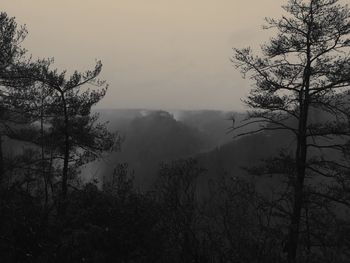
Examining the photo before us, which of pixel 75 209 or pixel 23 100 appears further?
pixel 23 100

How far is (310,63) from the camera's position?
10680 mm

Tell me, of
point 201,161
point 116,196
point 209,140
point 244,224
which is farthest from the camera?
point 209,140

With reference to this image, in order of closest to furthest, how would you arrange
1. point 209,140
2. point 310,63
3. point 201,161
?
point 310,63 → point 201,161 → point 209,140

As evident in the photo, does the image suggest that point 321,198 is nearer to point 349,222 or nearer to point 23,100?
point 349,222

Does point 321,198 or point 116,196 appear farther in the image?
point 116,196

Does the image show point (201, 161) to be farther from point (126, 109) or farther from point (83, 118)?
point (126, 109)

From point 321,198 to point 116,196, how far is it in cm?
599

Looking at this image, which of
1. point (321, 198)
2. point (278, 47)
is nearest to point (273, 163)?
point (321, 198)

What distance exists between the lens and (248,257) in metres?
8.37

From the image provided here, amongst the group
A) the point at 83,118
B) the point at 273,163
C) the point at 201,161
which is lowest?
the point at 201,161

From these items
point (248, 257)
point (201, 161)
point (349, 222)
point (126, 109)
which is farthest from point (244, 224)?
point (126, 109)

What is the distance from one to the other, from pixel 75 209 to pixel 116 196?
1.35m

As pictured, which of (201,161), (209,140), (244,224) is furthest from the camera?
(209,140)

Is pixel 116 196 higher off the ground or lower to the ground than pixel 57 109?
lower
